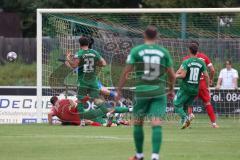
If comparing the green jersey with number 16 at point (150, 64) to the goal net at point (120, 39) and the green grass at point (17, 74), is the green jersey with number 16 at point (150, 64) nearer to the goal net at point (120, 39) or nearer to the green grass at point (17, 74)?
the goal net at point (120, 39)

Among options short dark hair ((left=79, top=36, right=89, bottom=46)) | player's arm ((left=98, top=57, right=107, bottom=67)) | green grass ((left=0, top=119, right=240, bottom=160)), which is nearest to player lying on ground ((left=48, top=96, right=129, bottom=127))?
green grass ((left=0, top=119, right=240, bottom=160))

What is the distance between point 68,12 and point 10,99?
3562mm

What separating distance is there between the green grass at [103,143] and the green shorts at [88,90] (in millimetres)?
949

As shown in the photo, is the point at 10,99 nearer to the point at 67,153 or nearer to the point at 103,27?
the point at 103,27

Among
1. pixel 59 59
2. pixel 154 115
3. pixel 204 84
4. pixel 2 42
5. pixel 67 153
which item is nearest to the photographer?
pixel 154 115

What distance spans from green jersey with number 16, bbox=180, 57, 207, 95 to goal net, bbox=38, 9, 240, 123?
3211 mm

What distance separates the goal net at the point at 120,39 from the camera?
27.3 meters

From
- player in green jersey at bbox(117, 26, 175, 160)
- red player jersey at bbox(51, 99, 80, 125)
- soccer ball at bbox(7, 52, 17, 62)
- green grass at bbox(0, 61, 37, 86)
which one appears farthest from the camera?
soccer ball at bbox(7, 52, 17, 62)

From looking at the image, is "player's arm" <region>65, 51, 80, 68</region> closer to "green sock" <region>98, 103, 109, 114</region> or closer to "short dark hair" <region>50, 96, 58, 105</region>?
"green sock" <region>98, 103, 109, 114</region>

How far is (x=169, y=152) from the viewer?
17344 mm

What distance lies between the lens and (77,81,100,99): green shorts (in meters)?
24.3

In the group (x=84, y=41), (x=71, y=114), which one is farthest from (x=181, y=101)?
(x=71, y=114)

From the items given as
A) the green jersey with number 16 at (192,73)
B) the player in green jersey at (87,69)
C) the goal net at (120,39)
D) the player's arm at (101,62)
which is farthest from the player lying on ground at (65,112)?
the green jersey with number 16 at (192,73)

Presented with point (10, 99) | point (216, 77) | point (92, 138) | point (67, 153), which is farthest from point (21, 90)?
point (67, 153)
